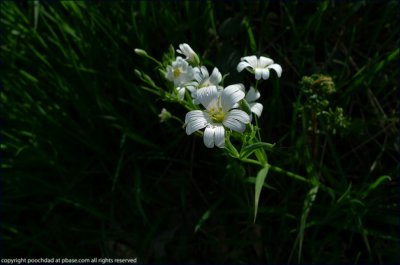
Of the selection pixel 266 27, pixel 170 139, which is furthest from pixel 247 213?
pixel 266 27

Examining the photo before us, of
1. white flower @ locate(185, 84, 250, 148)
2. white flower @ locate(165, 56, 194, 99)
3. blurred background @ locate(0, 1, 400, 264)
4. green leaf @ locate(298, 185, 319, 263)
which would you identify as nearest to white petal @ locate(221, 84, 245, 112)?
white flower @ locate(185, 84, 250, 148)

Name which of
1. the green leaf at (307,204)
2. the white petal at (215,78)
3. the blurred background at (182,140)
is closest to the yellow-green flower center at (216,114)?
the white petal at (215,78)

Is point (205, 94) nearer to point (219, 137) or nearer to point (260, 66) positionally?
point (219, 137)

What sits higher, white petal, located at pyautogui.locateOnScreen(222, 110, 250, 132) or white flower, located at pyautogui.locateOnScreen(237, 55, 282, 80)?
white flower, located at pyautogui.locateOnScreen(237, 55, 282, 80)

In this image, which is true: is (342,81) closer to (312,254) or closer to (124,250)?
(312,254)

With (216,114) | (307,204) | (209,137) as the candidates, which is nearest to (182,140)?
(307,204)

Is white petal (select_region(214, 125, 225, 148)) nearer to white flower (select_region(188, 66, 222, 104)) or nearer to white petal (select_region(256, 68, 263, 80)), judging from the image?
white flower (select_region(188, 66, 222, 104))

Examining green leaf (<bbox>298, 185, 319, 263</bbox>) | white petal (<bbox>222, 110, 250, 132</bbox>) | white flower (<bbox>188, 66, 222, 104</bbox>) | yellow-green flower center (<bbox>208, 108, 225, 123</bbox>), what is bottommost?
green leaf (<bbox>298, 185, 319, 263</bbox>)

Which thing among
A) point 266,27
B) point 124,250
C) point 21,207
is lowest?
point 124,250

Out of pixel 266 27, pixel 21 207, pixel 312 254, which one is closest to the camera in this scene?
pixel 312 254
